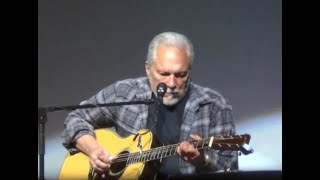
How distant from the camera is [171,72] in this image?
7.31 feet

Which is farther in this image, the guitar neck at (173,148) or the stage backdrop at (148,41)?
the stage backdrop at (148,41)

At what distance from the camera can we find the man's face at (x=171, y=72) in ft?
7.31

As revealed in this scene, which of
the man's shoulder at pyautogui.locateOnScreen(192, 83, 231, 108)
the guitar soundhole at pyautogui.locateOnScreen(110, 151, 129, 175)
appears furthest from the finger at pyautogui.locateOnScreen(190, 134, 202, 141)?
the guitar soundhole at pyautogui.locateOnScreen(110, 151, 129, 175)

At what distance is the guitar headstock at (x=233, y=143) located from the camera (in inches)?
85.4

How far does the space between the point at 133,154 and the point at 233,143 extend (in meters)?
0.43

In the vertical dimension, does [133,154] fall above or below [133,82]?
below

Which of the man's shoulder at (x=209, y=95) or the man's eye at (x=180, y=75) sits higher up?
the man's eye at (x=180, y=75)

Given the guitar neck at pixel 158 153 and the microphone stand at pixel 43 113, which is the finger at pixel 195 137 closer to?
the guitar neck at pixel 158 153

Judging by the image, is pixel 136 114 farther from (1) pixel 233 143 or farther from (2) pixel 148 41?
(1) pixel 233 143

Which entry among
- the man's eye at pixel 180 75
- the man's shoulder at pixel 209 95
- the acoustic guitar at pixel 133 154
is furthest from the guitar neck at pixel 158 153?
the man's eye at pixel 180 75

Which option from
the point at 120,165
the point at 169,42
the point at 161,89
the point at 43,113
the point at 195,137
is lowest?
the point at 120,165

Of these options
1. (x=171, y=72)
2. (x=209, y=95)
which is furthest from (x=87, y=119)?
(x=209, y=95)

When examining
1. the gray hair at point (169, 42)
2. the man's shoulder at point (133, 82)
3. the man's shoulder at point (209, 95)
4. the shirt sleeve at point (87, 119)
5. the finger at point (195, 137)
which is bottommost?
the finger at point (195, 137)
